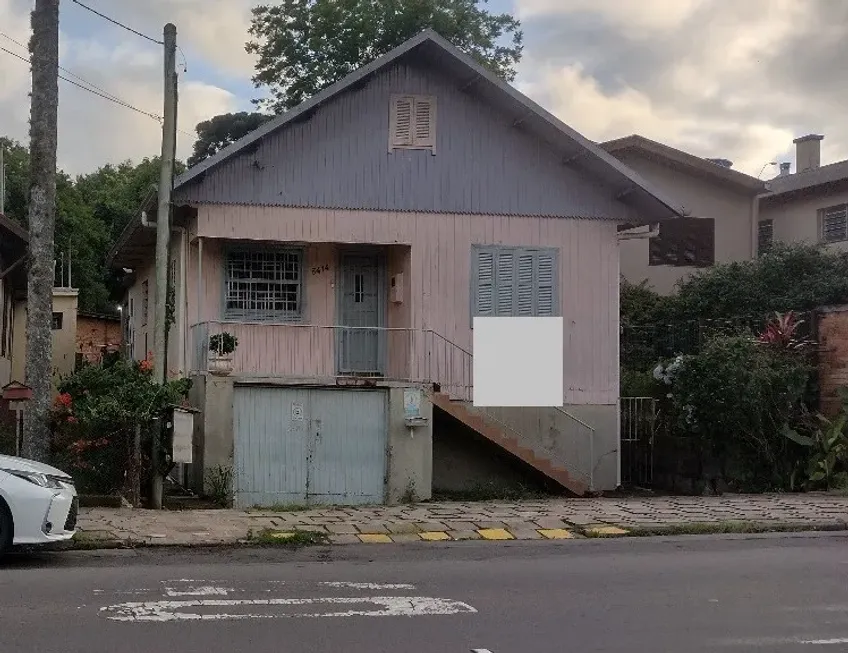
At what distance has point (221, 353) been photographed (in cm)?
1598

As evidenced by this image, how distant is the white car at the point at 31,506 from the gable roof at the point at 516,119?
711 centimetres

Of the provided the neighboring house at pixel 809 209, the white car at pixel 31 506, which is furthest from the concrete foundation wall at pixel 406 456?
the neighboring house at pixel 809 209

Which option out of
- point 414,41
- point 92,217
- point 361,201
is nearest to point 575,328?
point 361,201

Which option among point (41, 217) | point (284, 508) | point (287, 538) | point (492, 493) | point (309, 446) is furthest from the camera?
point (492, 493)

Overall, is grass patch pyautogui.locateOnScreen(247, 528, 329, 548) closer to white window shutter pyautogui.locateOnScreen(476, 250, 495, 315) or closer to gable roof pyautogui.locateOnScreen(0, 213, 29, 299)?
white window shutter pyautogui.locateOnScreen(476, 250, 495, 315)

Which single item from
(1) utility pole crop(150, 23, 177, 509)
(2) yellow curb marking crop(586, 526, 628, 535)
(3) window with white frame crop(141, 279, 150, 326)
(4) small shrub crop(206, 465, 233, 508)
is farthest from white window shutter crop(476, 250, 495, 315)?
(3) window with white frame crop(141, 279, 150, 326)

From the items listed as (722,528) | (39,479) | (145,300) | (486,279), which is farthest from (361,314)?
(39,479)

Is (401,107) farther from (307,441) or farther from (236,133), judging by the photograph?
(236,133)

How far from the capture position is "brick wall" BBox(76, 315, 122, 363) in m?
36.0

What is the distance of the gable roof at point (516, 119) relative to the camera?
17234mm

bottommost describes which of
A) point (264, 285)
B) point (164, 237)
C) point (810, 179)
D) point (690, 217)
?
point (264, 285)

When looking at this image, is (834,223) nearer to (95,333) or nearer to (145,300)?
(145,300)

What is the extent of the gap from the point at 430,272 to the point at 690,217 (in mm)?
12075

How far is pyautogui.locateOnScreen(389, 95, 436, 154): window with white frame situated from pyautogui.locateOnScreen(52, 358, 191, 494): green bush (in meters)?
5.63
